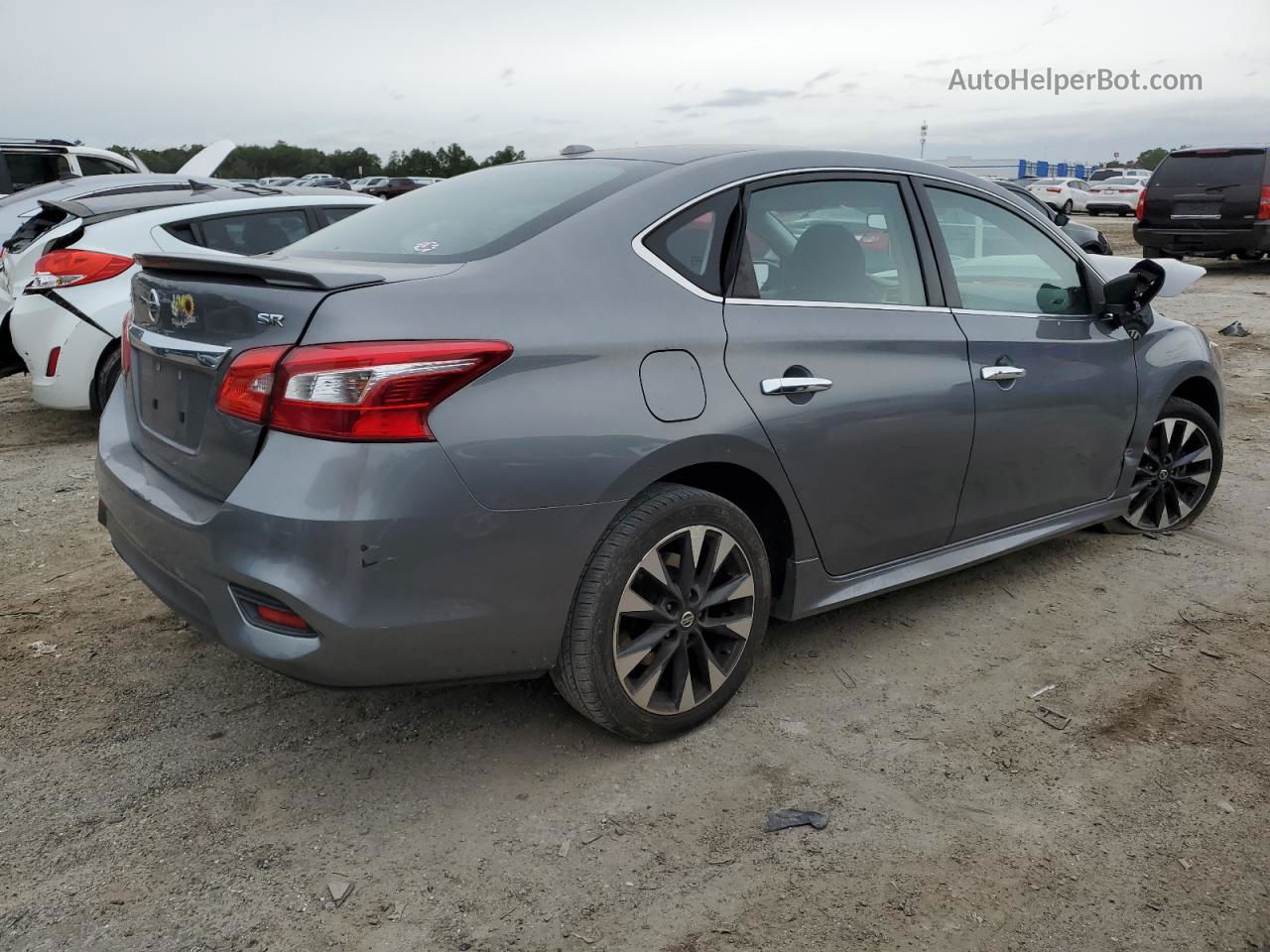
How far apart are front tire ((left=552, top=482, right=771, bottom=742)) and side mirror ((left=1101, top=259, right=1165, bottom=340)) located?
2.03 meters

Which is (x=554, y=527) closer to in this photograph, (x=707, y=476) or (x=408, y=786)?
(x=707, y=476)

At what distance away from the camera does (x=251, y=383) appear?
2.51 metres

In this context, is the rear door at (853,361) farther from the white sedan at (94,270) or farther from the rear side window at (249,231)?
the rear side window at (249,231)

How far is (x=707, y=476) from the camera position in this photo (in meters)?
3.04

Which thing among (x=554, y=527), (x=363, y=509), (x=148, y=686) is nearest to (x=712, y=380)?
(x=554, y=527)

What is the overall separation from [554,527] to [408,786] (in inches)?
33.1

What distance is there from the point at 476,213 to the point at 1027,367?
6.50 ft

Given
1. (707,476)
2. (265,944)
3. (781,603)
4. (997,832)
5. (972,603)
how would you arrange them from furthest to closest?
1. (972,603)
2. (781,603)
3. (707,476)
4. (997,832)
5. (265,944)

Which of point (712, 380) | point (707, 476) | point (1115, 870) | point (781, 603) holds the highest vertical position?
point (712, 380)

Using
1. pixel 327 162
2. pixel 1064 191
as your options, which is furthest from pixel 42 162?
pixel 327 162

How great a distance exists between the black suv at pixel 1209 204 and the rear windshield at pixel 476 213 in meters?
14.5

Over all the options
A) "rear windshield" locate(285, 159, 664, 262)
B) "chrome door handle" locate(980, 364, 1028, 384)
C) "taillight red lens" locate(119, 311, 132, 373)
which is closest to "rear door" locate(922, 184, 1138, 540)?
"chrome door handle" locate(980, 364, 1028, 384)

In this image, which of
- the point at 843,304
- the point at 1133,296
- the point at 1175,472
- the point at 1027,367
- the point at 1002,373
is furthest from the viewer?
the point at 1175,472

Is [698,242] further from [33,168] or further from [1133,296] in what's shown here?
[33,168]
